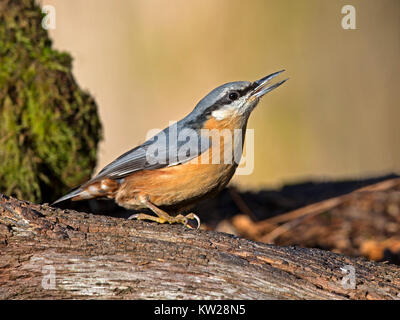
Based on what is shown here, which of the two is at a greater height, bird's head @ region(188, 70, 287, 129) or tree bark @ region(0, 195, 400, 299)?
bird's head @ region(188, 70, 287, 129)

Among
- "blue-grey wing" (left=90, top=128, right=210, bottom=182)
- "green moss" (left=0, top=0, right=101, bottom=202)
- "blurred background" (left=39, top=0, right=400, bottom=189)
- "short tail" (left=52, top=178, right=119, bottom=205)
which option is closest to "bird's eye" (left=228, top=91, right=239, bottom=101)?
"blue-grey wing" (left=90, top=128, right=210, bottom=182)

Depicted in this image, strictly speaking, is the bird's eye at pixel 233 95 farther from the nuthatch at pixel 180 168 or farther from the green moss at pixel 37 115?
the green moss at pixel 37 115

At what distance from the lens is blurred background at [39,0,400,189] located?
247 inches

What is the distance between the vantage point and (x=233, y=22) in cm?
676

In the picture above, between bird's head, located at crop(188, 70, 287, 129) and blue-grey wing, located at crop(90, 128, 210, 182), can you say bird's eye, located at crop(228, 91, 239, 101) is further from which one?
blue-grey wing, located at crop(90, 128, 210, 182)

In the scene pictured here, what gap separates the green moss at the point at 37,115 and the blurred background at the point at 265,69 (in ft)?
4.47

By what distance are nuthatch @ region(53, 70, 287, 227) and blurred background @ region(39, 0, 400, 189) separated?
7.96ft

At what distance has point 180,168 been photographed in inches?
136

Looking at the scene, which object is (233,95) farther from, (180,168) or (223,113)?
(180,168)

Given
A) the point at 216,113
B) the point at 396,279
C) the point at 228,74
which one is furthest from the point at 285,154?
the point at 396,279

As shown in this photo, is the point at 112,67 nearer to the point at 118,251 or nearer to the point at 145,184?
the point at 145,184

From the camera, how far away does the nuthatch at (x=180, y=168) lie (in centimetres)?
346

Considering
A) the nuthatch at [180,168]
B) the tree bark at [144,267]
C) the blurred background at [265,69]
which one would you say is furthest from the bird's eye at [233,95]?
the blurred background at [265,69]

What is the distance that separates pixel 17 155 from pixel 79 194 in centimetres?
73
